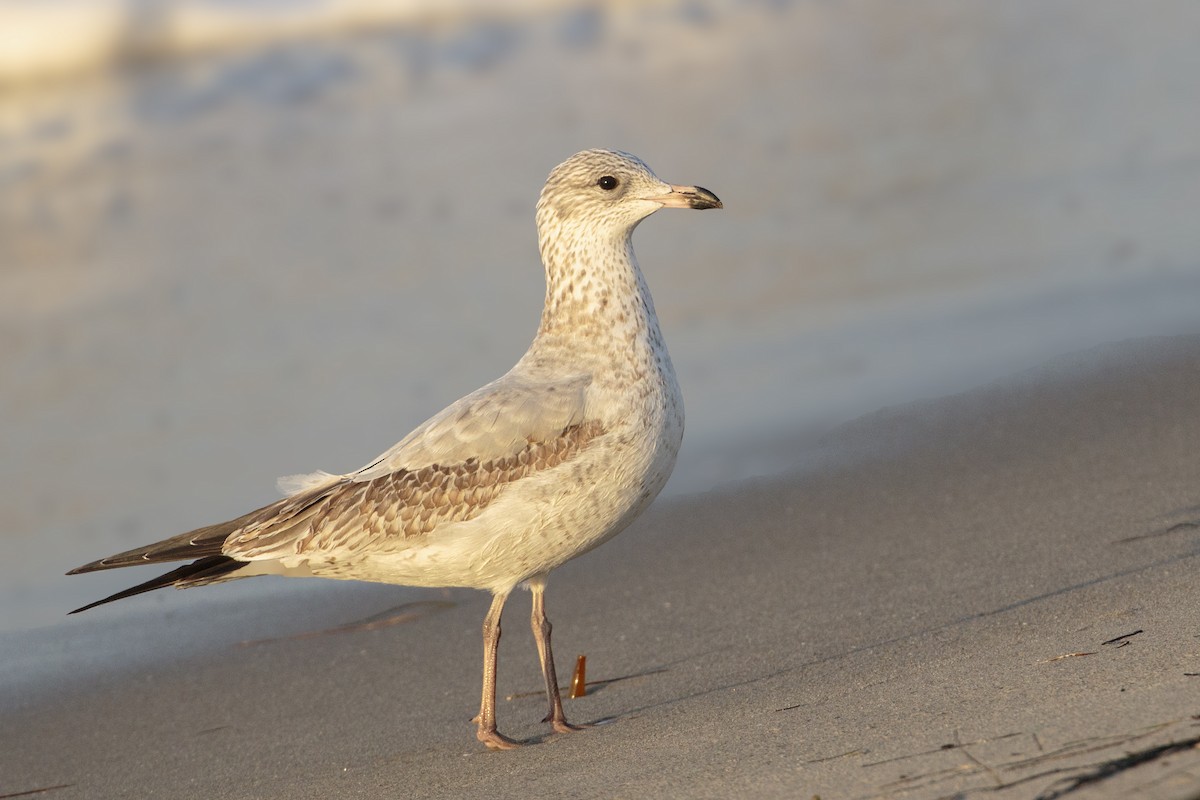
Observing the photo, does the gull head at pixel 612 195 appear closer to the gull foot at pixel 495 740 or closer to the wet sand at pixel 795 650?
the wet sand at pixel 795 650

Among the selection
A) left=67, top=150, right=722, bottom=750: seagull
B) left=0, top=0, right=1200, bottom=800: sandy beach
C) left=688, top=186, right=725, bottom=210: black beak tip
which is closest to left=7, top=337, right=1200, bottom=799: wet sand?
left=0, top=0, right=1200, bottom=800: sandy beach

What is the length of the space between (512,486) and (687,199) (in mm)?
1220

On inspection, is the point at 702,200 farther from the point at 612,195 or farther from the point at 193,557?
the point at 193,557

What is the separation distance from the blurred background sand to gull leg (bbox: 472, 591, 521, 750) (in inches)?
87.3

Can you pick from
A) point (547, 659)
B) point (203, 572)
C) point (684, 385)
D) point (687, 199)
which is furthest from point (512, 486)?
point (684, 385)

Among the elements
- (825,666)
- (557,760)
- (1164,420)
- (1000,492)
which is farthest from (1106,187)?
(557,760)

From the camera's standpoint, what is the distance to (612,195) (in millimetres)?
5352

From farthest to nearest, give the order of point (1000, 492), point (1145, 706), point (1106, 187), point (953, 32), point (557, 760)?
point (953, 32) → point (1106, 187) → point (1000, 492) → point (557, 760) → point (1145, 706)

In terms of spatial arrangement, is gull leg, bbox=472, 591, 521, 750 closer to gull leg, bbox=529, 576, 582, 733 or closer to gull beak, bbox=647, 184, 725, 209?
gull leg, bbox=529, 576, 582, 733

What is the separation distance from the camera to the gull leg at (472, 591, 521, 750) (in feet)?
15.3

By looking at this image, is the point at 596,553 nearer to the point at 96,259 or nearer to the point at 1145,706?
the point at 1145,706

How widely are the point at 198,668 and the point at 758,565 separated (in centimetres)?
211

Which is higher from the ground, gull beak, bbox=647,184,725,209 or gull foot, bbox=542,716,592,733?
gull beak, bbox=647,184,725,209

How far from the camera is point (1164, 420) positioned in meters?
6.59
